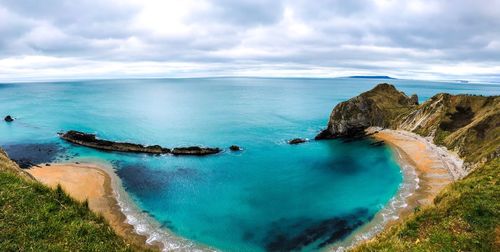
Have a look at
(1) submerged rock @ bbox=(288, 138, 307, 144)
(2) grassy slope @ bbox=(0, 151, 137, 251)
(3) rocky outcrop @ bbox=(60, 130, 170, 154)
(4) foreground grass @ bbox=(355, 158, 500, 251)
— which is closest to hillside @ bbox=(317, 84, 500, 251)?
(4) foreground grass @ bbox=(355, 158, 500, 251)

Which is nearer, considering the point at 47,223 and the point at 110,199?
the point at 47,223

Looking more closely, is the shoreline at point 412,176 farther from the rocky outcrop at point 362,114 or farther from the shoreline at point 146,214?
the rocky outcrop at point 362,114

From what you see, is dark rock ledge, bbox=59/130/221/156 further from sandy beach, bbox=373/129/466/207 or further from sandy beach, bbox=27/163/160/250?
sandy beach, bbox=373/129/466/207

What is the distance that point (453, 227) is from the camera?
18.9 m

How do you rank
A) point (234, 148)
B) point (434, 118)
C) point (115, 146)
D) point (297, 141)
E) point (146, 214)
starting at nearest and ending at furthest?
point (146, 214), point (115, 146), point (234, 148), point (297, 141), point (434, 118)

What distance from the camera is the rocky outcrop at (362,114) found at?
92.1m

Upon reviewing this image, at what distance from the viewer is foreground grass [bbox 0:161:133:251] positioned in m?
15.2

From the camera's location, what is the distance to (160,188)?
52.1 meters

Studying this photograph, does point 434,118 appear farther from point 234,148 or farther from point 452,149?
point 234,148

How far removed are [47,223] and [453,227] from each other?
2196cm

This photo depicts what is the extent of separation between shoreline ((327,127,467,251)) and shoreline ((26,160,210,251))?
18.5 metres

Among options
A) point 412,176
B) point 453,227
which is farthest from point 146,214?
point 412,176

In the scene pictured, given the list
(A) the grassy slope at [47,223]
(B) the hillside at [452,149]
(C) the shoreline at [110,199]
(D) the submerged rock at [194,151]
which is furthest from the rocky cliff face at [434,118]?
(A) the grassy slope at [47,223]

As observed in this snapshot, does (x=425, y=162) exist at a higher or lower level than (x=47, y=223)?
lower
